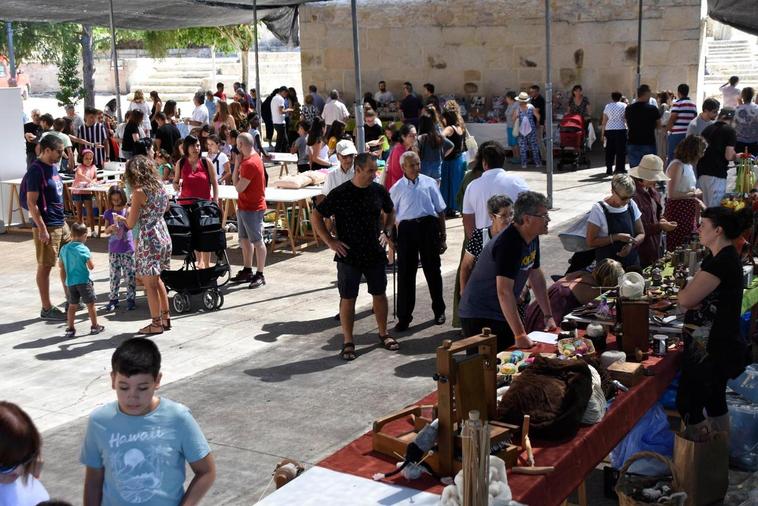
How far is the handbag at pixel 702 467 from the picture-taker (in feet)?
17.8

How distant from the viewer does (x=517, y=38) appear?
73.5 feet

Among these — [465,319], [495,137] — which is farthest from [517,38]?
[465,319]

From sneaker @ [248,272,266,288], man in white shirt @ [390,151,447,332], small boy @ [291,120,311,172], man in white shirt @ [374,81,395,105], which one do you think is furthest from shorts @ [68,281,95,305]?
man in white shirt @ [374,81,395,105]

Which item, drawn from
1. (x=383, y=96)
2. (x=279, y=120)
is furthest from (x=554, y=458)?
(x=383, y=96)

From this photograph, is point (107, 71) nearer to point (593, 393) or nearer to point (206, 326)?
point (206, 326)

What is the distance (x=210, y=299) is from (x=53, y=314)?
4.89 ft

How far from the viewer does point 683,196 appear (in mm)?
9359

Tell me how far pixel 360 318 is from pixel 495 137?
12408 mm

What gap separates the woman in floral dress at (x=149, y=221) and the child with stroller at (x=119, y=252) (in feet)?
2.82

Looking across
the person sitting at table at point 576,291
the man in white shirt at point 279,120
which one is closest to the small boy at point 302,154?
the man in white shirt at point 279,120

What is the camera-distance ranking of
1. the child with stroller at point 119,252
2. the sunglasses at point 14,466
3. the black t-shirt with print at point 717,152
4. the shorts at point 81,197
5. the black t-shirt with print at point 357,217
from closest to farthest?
the sunglasses at point 14,466
the black t-shirt with print at point 357,217
the child with stroller at point 119,252
the black t-shirt with print at point 717,152
the shorts at point 81,197

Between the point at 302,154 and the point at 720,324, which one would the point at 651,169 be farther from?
the point at 302,154

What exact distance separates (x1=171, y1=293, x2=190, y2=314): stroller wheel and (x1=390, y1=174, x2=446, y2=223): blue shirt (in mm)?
2367

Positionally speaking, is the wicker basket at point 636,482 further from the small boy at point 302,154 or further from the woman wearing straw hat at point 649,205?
the small boy at point 302,154
